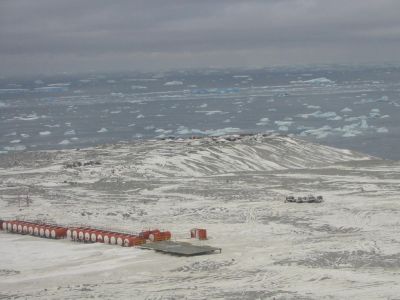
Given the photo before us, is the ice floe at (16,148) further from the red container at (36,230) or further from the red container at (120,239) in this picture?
the red container at (120,239)

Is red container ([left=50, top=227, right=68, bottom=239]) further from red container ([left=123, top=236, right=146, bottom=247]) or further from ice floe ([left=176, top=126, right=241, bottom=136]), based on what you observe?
ice floe ([left=176, top=126, right=241, bottom=136])

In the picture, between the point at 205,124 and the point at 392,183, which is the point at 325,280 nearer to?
the point at 392,183

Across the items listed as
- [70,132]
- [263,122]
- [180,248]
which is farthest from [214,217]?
[263,122]

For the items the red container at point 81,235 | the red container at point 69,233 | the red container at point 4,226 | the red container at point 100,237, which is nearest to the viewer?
the red container at point 100,237

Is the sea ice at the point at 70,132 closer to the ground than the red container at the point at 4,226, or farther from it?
farther from it

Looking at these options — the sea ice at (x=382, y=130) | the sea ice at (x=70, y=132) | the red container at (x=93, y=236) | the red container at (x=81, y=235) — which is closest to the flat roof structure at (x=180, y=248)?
the red container at (x=93, y=236)

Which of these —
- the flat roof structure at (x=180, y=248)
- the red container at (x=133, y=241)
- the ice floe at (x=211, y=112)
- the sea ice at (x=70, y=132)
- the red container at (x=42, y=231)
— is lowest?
the flat roof structure at (x=180, y=248)
